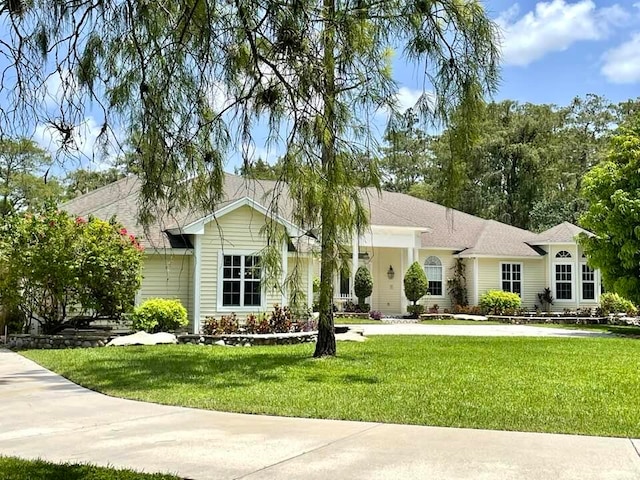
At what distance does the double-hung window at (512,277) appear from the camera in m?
28.6

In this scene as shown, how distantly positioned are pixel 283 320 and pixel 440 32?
526 inches

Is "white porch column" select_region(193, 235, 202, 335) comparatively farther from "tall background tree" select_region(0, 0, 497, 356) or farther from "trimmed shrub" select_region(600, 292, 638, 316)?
"trimmed shrub" select_region(600, 292, 638, 316)

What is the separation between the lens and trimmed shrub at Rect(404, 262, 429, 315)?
2595 cm

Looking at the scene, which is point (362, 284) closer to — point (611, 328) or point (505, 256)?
point (505, 256)

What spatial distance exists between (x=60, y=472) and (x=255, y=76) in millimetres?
3494

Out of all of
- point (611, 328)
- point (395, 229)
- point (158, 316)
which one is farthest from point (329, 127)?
point (395, 229)

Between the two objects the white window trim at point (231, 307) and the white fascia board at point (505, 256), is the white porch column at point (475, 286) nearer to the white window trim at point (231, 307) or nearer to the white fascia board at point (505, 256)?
the white fascia board at point (505, 256)

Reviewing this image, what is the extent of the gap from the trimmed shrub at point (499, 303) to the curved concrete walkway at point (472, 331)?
3.93 metres

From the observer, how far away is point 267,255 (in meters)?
6.09

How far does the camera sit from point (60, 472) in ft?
17.1

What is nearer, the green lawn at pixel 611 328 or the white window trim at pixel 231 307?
the white window trim at pixel 231 307

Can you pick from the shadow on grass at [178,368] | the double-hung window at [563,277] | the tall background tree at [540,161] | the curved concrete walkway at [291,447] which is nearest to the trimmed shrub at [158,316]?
the shadow on grass at [178,368]

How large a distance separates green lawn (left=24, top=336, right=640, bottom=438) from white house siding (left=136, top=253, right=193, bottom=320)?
3.03 meters

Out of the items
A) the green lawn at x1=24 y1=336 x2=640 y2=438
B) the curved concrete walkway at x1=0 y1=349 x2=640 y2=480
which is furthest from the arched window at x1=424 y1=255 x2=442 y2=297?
the curved concrete walkway at x1=0 y1=349 x2=640 y2=480
